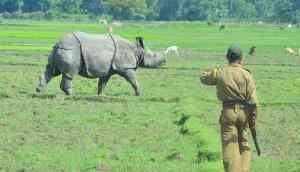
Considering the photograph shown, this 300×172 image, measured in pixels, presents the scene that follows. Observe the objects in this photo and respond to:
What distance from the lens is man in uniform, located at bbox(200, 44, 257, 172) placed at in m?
11.7

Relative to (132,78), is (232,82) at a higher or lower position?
higher

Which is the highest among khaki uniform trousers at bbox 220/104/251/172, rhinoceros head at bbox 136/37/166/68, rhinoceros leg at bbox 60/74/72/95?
khaki uniform trousers at bbox 220/104/251/172

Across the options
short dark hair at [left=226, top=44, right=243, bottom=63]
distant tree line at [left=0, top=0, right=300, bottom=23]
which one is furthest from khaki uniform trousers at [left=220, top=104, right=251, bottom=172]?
distant tree line at [left=0, top=0, right=300, bottom=23]

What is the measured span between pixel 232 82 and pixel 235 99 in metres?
0.21

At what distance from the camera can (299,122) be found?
1964 cm

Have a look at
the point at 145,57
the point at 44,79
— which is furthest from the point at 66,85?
the point at 145,57

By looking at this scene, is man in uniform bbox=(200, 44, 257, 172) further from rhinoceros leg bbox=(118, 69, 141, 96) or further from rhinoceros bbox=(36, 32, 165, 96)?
rhinoceros leg bbox=(118, 69, 141, 96)

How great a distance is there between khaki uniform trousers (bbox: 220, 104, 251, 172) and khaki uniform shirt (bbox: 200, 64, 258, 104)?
15 cm

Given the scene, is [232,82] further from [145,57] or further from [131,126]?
[145,57]

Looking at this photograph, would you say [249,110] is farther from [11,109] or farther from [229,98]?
[11,109]

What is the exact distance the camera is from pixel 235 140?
11609 mm

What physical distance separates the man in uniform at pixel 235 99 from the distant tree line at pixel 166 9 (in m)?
119

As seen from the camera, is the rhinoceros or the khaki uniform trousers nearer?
the khaki uniform trousers

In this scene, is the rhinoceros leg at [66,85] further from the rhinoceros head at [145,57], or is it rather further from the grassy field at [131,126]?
the rhinoceros head at [145,57]
